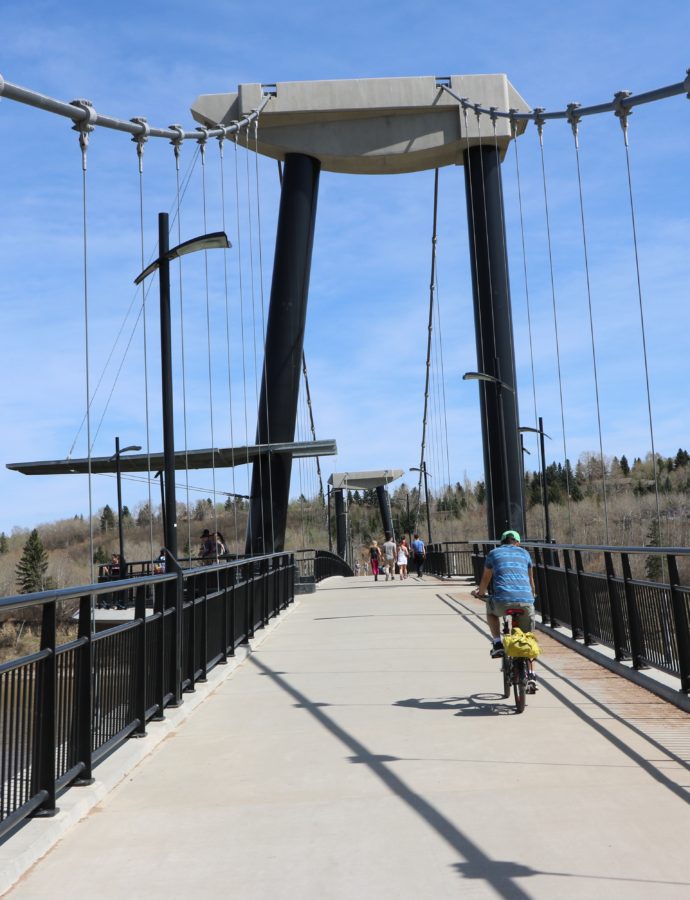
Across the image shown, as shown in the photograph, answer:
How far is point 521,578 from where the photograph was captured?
8734 millimetres

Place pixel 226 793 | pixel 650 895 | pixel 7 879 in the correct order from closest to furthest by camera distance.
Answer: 1. pixel 650 895
2. pixel 7 879
3. pixel 226 793

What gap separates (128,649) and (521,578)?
3.36m

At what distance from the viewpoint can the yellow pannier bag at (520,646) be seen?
7.92m

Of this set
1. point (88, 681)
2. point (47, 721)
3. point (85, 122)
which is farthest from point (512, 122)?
point (47, 721)

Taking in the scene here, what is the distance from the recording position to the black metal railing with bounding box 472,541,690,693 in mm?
7602

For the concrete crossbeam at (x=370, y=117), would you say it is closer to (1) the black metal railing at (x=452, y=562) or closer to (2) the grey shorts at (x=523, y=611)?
(1) the black metal railing at (x=452, y=562)

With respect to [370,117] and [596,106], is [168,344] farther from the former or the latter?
[370,117]

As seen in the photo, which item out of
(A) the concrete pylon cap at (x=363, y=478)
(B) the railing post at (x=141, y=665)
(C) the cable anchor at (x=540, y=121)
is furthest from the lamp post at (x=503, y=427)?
(A) the concrete pylon cap at (x=363, y=478)

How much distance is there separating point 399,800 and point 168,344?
6344mm

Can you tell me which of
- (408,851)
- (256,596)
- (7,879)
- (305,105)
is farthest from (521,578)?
(305,105)

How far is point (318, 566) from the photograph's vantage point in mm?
35031

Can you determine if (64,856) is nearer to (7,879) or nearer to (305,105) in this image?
(7,879)

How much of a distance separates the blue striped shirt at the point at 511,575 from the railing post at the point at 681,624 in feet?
4.22

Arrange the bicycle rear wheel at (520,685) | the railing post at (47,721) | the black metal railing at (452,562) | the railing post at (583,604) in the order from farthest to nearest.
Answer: the black metal railing at (452,562) < the railing post at (583,604) < the bicycle rear wheel at (520,685) < the railing post at (47,721)
